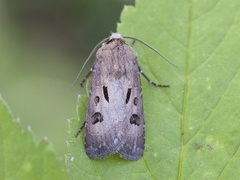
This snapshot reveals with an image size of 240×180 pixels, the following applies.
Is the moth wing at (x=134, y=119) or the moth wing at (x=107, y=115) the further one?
the moth wing at (x=107, y=115)

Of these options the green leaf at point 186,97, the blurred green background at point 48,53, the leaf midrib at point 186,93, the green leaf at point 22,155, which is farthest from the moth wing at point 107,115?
the blurred green background at point 48,53

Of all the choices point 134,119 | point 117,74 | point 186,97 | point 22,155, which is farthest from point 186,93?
point 22,155

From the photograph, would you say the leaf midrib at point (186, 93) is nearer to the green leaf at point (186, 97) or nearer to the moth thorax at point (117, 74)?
the green leaf at point (186, 97)

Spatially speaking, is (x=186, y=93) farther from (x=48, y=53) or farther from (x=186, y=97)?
(x=48, y=53)

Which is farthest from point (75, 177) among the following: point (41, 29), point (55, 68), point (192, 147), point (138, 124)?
point (41, 29)

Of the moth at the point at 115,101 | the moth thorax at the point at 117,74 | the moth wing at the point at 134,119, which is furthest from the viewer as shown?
the moth thorax at the point at 117,74

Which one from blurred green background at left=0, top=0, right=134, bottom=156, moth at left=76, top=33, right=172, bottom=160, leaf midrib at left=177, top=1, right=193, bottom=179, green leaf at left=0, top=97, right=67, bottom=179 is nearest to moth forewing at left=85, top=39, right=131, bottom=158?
moth at left=76, top=33, right=172, bottom=160

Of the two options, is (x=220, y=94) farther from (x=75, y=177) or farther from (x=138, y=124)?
(x=75, y=177)
